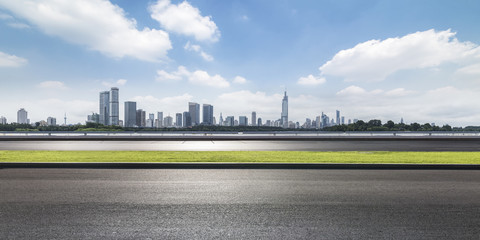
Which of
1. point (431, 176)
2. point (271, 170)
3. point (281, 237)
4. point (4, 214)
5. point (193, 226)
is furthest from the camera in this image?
point (271, 170)

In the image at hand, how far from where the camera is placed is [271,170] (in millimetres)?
8602

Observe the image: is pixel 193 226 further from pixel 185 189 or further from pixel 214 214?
pixel 185 189

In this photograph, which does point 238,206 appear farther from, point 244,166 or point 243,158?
point 243,158

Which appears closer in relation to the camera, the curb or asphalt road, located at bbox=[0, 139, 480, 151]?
the curb

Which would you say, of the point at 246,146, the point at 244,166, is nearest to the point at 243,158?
the point at 244,166

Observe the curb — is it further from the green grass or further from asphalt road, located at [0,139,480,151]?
asphalt road, located at [0,139,480,151]

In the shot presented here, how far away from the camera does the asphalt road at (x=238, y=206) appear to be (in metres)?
3.75

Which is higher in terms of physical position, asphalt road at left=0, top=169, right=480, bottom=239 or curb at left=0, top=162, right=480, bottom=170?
curb at left=0, top=162, right=480, bottom=170

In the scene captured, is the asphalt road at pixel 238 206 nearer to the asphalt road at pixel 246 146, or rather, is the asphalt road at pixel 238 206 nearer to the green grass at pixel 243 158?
the green grass at pixel 243 158

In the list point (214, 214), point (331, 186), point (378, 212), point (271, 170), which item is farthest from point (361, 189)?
point (214, 214)

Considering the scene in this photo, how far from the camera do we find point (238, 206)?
4859 mm

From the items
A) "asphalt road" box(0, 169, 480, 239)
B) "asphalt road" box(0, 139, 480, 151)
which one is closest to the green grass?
"asphalt road" box(0, 169, 480, 239)

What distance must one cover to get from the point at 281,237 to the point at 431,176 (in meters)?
6.93

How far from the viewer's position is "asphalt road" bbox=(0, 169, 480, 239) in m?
3.75
